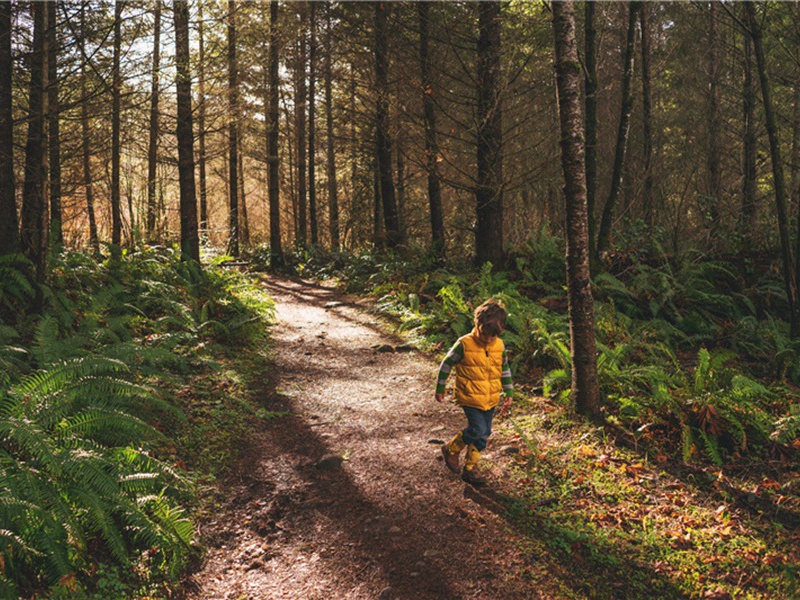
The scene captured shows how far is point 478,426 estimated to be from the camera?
4562 millimetres

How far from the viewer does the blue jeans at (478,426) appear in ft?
14.9

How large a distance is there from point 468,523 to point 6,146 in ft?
24.4

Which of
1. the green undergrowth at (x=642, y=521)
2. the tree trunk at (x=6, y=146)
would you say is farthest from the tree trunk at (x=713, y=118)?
the tree trunk at (x=6, y=146)

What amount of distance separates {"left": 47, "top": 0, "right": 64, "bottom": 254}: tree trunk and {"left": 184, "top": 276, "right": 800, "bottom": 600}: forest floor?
18.3ft

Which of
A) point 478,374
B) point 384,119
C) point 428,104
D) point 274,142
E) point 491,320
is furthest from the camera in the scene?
point 274,142

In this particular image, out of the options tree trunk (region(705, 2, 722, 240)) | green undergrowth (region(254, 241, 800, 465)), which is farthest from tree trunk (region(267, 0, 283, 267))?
tree trunk (region(705, 2, 722, 240))

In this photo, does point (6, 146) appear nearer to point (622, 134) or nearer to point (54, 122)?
point (54, 122)

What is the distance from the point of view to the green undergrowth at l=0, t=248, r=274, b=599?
3012mm

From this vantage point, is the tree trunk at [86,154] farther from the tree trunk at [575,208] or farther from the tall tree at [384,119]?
the tall tree at [384,119]

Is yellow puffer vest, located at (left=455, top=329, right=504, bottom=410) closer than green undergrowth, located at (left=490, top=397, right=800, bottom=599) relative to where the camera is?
No

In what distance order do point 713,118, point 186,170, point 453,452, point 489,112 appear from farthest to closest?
point 713,118, point 186,170, point 489,112, point 453,452

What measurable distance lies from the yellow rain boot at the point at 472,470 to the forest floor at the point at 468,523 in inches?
4.4

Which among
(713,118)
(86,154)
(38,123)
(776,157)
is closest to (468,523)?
(776,157)

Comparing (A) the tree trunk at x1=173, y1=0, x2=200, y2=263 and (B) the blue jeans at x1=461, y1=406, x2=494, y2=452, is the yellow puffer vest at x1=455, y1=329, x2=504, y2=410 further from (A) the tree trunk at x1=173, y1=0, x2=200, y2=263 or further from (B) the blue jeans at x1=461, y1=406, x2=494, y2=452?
(A) the tree trunk at x1=173, y1=0, x2=200, y2=263
